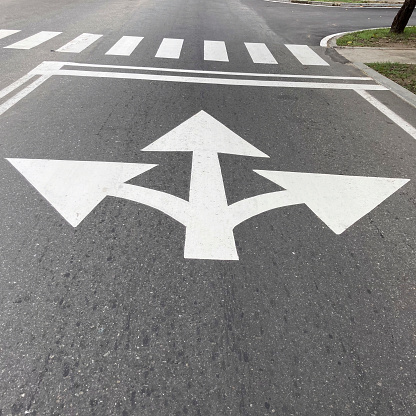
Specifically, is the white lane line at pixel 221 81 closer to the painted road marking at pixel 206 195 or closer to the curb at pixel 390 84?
the curb at pixel 390 84

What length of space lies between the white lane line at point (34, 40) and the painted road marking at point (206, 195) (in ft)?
21.5

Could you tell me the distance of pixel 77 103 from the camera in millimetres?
6305

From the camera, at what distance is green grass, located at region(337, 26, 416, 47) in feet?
39.2

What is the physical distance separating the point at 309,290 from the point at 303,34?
12.6 metres

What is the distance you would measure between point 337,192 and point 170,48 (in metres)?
7.73

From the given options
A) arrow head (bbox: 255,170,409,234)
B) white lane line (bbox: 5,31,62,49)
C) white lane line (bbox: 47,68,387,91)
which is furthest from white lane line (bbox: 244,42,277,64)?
arrow head (bbox: 255,170,409,234)

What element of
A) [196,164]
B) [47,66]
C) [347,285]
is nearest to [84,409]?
[347,285]

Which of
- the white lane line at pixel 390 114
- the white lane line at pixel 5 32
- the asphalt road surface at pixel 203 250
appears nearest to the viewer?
the asphalt road surface at pixel 203 250

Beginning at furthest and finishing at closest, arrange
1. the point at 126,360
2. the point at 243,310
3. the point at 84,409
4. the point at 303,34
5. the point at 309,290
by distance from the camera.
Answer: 1. the point at 303,34
2. the point at 309,290
3. the point at 243,310
4. the point at 126,360
5. the point at 84,409

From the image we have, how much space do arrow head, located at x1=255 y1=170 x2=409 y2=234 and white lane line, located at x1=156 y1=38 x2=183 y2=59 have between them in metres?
6.26

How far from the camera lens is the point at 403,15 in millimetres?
12664

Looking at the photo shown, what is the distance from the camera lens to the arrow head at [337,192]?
3.88 meters

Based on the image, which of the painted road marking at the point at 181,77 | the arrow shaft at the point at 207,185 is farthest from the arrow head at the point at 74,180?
the painted road marking at the point at 181,77

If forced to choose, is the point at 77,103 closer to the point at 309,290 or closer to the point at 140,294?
the point at 140,294
